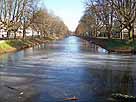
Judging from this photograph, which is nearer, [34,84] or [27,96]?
[27,96]

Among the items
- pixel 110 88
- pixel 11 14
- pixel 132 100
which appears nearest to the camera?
pixel 132 100

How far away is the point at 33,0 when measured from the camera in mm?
77250

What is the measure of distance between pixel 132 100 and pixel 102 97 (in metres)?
1.36

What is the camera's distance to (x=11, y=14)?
69438 mm

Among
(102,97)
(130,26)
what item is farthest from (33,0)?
(102,97)

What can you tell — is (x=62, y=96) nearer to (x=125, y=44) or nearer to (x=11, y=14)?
(x=125, y=44)

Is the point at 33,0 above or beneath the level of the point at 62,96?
above

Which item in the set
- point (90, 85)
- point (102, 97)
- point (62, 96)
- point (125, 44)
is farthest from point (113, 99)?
point (125, 44)

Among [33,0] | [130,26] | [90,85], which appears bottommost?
[90,85]

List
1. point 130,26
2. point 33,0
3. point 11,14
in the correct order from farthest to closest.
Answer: point 33,0, point 11,14, point 130,26

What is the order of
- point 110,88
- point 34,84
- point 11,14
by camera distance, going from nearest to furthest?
1. point 110,88
2. point 34,84
3. point 11,14

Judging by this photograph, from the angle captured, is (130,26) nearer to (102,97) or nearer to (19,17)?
(19,17)

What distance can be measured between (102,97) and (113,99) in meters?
0.56

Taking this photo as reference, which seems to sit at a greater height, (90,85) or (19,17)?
(19,17)
